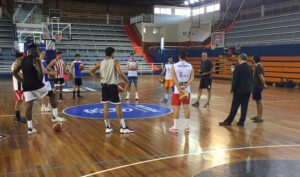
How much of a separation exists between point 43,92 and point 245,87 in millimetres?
4438

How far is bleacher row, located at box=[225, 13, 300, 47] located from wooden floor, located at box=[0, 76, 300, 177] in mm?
13365

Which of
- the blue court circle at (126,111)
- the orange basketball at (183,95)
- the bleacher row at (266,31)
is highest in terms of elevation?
the bleacher row at (266,31)

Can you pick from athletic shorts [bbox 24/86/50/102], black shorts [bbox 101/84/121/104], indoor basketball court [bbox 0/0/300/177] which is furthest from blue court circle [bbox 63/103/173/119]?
athletic shorts [bbox 24/86/50/102]

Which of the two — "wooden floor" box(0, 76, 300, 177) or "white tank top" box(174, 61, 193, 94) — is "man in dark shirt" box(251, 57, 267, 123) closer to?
"wooden floor" box(0, 76, 300, 177)

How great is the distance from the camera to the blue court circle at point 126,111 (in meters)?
8.70

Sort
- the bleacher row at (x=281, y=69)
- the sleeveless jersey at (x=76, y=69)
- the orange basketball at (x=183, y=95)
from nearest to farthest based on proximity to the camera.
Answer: the orange basketball at (x=183, y=95) → the sleeveless jersey at (x=76, y=69) → the bleacher row at (x=281, y=69)

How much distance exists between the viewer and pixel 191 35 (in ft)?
102

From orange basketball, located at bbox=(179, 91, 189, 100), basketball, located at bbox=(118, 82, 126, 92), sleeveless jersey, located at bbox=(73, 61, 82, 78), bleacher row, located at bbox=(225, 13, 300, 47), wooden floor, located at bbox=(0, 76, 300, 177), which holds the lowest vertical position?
wooden floor, located at bbox=(0, 76, 300, 177)

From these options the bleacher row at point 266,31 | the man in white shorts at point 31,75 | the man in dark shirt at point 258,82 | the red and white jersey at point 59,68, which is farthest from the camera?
the bleacher row at point 266,31

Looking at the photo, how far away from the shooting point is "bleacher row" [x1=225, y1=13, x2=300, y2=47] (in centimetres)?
2042

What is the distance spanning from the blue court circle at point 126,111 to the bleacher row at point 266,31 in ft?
Result: 40.8

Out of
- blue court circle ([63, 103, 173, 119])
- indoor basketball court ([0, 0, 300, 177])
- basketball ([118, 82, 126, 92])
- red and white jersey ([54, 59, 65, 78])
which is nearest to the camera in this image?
indoor basketball court ([0, 0, 300, 177])

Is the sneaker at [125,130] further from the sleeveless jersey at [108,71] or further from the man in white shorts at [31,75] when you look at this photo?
the man in white shorts at [31,75]

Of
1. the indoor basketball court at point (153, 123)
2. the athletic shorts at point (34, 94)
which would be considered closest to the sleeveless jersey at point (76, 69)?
the indoor basketball court at point (153, 123)
